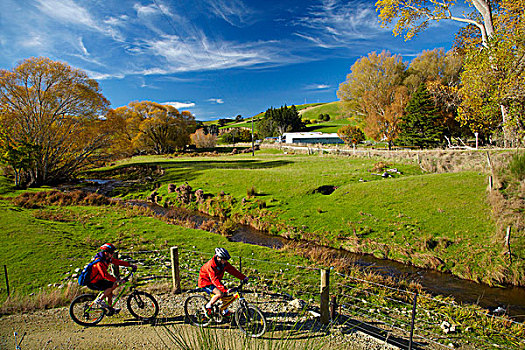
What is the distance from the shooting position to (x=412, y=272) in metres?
13.7

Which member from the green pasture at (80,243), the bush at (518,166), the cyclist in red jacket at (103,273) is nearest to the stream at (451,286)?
the green pasture at (80,243)

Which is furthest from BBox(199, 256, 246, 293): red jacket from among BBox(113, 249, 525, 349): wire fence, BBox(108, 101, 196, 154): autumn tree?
BBox(108, 101, 196, 154): autumn tree

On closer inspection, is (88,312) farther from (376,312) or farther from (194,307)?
(376,312)

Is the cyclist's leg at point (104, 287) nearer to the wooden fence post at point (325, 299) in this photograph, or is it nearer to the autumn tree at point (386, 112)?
the wooden fence post at point (325, 299)

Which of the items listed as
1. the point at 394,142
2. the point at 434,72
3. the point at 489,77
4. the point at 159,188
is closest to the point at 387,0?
the point at 489,77

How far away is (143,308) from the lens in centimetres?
774

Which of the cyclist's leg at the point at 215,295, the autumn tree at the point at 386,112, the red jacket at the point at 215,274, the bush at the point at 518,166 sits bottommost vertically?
the cyclist's leg at the point at 215,295

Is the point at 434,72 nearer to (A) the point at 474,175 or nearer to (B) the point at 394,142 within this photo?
(B) the point at 394,142

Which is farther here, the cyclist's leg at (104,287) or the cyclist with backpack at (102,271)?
the cyclist's leg at (104,287)

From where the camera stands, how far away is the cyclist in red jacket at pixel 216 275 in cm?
667

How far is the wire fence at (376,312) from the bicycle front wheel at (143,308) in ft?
6.85

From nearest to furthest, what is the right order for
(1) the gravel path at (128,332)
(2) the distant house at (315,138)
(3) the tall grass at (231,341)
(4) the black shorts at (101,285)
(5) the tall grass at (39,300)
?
(3) the tall grass at (231,341)
(1) the gravel path at (128,332)
(4) the black shorts at (101,285)
(5) the tall grass at (39,300)
(2) the distant house at (315,138)

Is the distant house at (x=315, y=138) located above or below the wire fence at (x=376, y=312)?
above

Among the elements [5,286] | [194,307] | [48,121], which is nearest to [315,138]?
[48,121]
